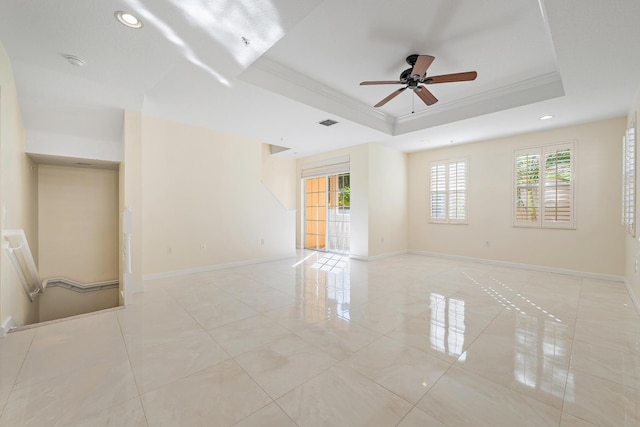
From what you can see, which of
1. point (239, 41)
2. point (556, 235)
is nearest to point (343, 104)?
point (239, 41)

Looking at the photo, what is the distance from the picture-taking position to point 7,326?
251 centimetres

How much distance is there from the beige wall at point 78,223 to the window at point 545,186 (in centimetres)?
758

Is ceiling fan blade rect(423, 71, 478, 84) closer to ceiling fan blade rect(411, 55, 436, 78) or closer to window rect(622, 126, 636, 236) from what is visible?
ceiling fan blade rect(411, 55, 436, 78)

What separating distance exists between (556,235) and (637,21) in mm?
3806

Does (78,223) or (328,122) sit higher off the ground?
(328,122)

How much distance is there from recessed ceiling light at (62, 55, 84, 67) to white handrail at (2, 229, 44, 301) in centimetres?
171

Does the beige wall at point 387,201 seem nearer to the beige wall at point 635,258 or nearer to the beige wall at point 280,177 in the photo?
the beige wall at point 280,177

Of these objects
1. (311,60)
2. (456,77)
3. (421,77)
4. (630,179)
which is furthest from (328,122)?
(630,179)

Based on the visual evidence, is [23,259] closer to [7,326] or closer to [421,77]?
[7,326]

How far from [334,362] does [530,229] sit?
504 cm

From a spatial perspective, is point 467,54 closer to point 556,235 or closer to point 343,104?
point 343,104

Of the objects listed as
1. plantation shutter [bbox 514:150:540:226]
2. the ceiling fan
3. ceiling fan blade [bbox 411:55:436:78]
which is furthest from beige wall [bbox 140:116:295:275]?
plantation shutter [bbox 514:150:540:226]

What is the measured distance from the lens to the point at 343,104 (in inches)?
165

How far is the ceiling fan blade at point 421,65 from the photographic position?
268 cm
